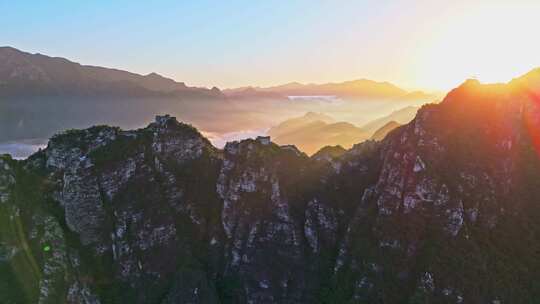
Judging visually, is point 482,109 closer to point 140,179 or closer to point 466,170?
point 466,170

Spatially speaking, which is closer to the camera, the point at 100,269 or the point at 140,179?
the point at 100,269

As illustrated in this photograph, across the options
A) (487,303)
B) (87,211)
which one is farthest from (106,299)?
(487,303)

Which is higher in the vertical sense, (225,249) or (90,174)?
(90,174)

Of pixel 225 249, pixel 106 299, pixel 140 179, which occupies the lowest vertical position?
pixel 106 299

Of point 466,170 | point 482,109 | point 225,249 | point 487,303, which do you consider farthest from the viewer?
point 225,249

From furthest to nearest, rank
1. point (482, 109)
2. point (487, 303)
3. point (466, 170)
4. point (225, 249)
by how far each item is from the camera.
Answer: point (225, 249), point (482, 109), point (466, 170), point (487, 303)

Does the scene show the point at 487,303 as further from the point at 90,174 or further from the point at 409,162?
the point at 90,174
